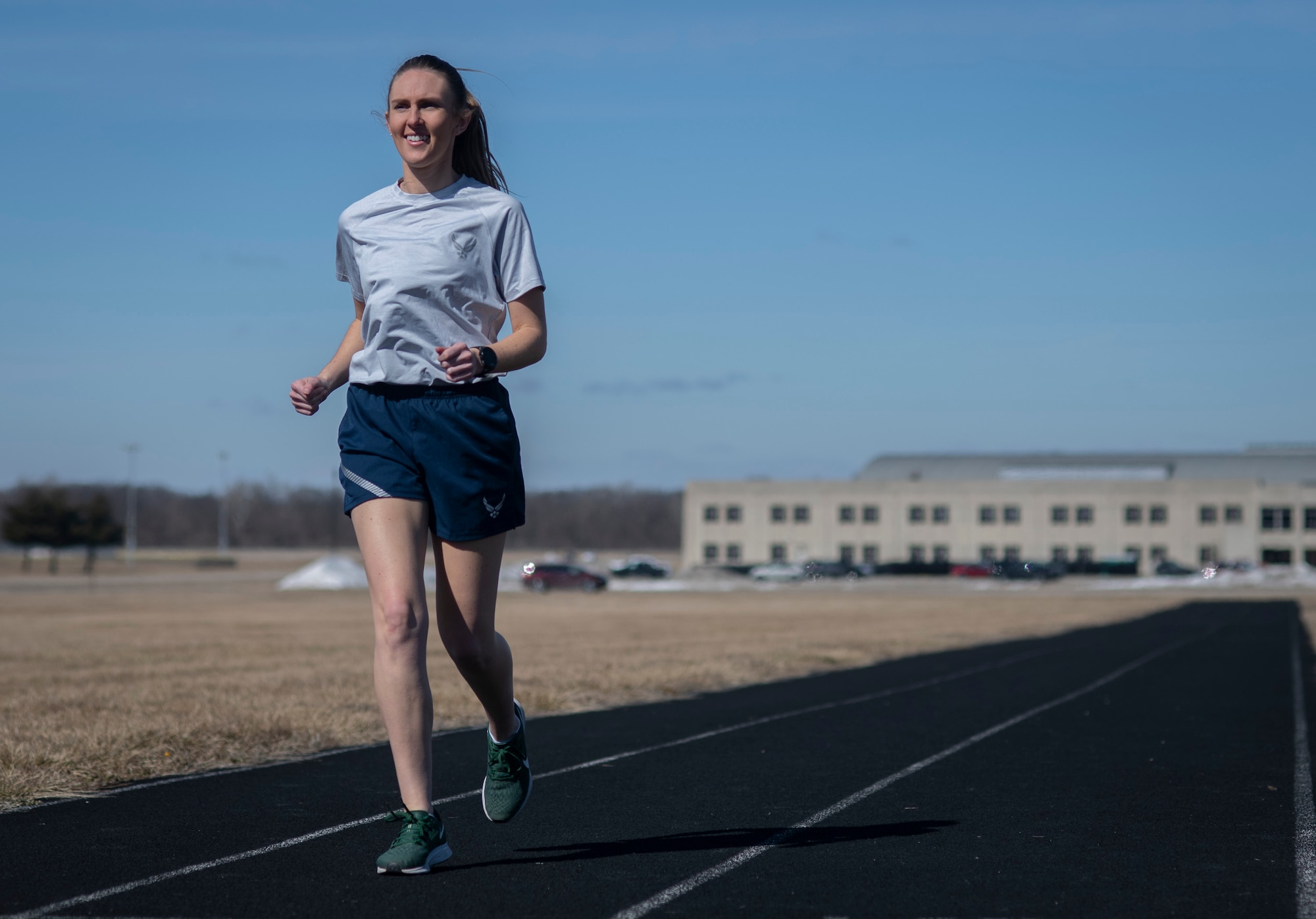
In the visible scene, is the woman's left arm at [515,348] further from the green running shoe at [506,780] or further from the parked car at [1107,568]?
the parked car at [1107,568]

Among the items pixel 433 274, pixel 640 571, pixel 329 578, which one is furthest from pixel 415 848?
pixel 640 571

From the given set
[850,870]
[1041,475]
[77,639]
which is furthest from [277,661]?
[1041,475]

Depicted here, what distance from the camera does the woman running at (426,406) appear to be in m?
4.64

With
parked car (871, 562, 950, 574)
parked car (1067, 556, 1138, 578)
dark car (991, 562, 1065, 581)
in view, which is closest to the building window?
parked car (1067, 556, 1138, 578)

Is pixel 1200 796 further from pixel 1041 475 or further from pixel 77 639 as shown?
pixel 1041 475

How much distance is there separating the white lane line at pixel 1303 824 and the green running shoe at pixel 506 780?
2660 millimetres

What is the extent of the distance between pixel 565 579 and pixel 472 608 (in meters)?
63.7

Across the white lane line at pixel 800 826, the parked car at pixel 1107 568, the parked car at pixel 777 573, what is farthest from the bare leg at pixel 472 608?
the parked car at pixel 1107 568

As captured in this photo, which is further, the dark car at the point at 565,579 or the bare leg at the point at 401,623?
the dark car at the point at 565,579

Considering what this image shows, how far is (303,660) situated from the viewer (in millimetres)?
19109

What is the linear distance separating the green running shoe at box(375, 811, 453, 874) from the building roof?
108m

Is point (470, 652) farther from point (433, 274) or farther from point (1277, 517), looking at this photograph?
point (1277, 517)

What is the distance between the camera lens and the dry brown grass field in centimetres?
866

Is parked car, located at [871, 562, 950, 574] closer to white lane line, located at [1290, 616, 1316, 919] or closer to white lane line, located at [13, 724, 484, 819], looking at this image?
white lane line, located at [1290, 616, 1316, 919]
